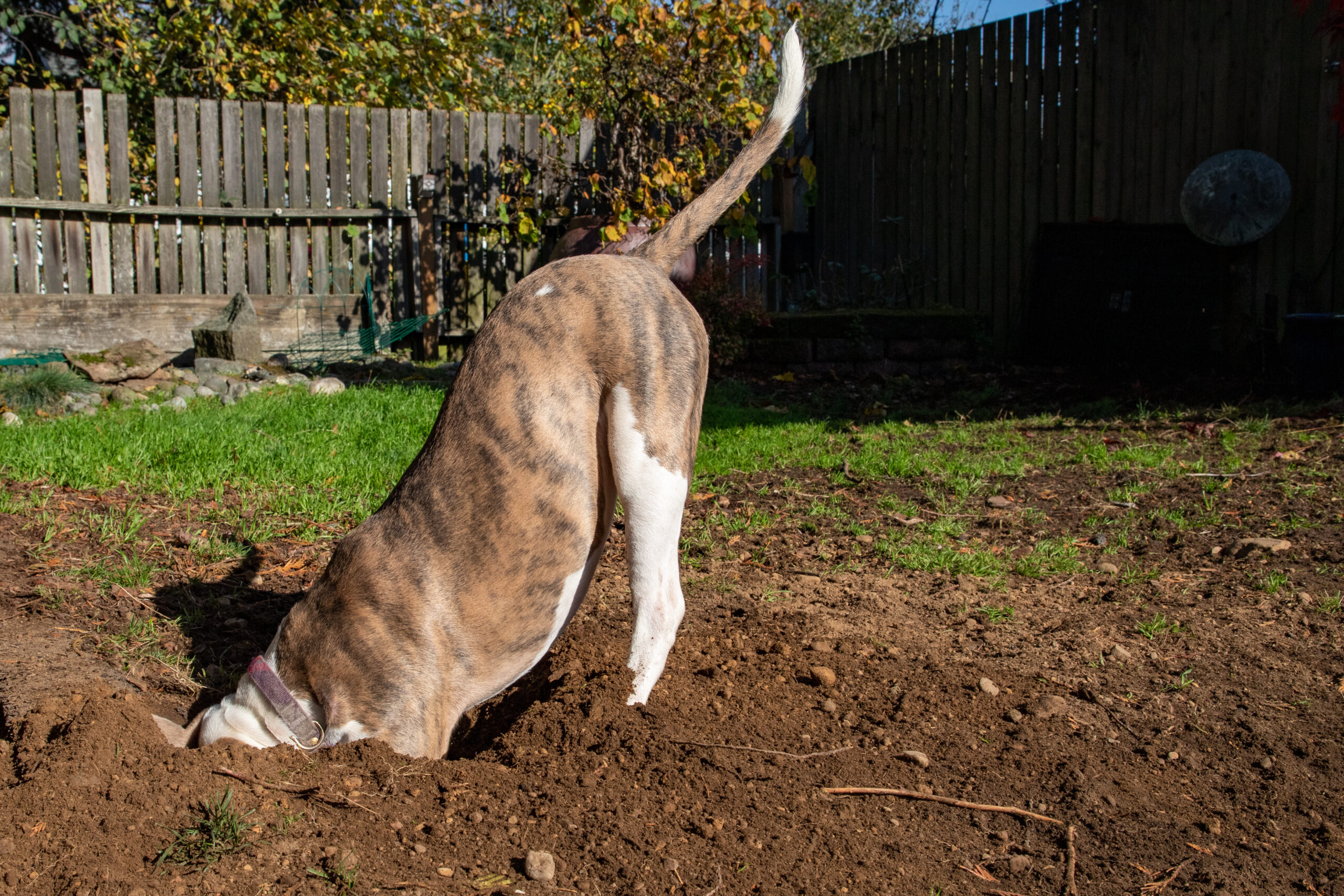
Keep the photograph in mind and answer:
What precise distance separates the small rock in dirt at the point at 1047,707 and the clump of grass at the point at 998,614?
2.25ft

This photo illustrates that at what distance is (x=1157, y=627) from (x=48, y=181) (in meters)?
9.79

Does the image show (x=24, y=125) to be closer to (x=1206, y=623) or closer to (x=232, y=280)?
(x=232, y=280)

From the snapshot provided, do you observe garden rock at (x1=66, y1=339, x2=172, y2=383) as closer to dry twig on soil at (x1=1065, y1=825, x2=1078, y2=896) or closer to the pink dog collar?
the pink dog collar

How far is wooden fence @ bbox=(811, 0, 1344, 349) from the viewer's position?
26.1 feet

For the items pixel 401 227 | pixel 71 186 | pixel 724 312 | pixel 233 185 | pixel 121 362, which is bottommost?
pixel 121 362

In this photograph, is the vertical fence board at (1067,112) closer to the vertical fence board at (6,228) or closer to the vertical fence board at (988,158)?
the vertical fence board at (988,158)

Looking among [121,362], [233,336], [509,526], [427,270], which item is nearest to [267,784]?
[509,526]

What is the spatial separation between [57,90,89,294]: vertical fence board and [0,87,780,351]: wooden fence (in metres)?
0.02

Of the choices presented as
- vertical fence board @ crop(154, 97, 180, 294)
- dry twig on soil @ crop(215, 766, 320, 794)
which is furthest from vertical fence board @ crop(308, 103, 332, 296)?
dry twig on soil @ crop(215, 766, 320, 794)

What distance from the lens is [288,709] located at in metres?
2.64

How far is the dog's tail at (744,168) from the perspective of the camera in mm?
3381

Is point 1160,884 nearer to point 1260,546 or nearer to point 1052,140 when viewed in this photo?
point 1260,546

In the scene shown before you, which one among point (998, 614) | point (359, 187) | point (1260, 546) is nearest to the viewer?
point (998, 614)

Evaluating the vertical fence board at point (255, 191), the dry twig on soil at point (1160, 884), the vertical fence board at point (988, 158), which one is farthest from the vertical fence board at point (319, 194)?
the dry twig on soil at point (1160, 884)
